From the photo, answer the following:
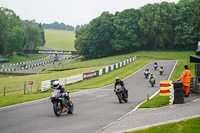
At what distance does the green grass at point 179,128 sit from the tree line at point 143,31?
87.0 metres

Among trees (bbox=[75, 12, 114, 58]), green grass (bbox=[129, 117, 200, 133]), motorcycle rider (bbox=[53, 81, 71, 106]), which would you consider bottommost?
green grass (bbox=[129, 117, 200, 133])

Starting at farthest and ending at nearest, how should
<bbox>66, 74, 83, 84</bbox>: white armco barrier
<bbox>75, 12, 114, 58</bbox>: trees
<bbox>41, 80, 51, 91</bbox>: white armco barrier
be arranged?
<bbox>75, 12, 114, 58</bbox>: trees, <bbox>66, 74, 83, 84</bbox>: white armco barrier, <bbox>41, 80, 51, 91</bbox>: white armco barrier

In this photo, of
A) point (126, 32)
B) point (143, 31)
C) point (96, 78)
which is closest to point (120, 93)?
point (96, 78)

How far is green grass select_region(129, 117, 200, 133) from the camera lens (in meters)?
9.22

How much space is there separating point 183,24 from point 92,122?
3587 inches

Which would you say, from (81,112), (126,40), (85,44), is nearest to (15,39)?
(85,44)

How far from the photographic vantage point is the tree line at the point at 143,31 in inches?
3824

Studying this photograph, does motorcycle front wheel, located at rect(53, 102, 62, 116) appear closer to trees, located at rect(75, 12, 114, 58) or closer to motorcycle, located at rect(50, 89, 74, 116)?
motorcycle, located at rect(50, 89, 74, 116)

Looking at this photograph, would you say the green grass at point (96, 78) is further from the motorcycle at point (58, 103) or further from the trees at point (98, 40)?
the trees at point (98, 40)

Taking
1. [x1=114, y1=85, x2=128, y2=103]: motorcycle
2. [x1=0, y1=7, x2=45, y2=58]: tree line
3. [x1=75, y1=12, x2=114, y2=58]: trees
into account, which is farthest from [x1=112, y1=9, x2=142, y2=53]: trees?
[x1=114, y1=85, x2=128, y2=103]: motorcycle

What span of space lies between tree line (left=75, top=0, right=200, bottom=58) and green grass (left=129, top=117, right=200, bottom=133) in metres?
87.0

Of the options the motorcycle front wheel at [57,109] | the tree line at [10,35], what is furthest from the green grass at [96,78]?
the tree line at [10,35]

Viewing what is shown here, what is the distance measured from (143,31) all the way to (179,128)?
9504cm

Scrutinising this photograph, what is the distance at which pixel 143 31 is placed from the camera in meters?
103
